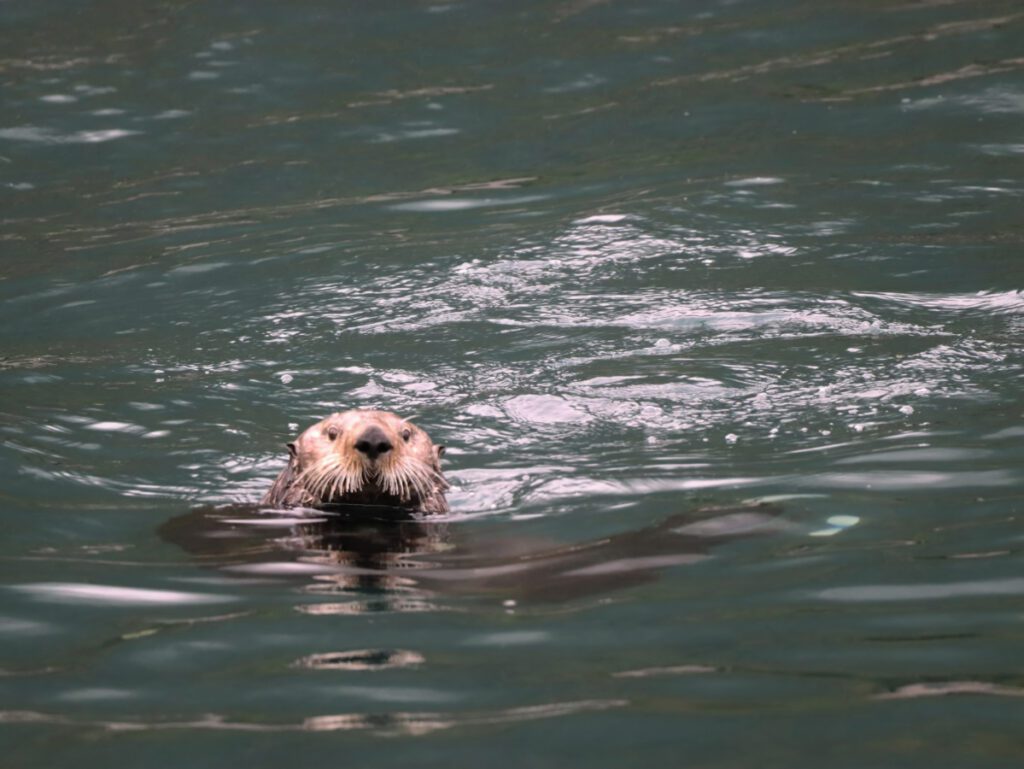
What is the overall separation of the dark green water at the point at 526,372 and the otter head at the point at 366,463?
0.66 feet

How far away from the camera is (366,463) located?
6.07m

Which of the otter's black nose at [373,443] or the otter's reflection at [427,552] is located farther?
the otter's black nose at [373,443]

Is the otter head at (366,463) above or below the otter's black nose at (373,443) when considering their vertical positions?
below

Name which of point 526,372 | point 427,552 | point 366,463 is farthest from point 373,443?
point 526,372

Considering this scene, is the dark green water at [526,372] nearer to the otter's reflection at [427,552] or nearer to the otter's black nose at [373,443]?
the otter's reflection at [427,552]

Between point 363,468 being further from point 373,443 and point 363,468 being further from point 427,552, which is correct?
point 427,552

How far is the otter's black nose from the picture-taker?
5980mm

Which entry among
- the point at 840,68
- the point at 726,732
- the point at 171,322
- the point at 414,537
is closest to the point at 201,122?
the point at 171,322

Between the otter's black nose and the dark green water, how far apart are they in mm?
346

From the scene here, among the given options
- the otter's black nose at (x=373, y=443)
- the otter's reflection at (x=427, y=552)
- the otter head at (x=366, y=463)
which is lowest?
the otter's reflection at (x=427, y=552)

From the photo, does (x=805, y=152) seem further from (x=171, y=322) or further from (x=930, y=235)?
(x=171, y=322)

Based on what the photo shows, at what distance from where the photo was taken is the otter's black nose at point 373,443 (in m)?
5.98

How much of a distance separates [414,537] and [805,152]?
7.41 meters

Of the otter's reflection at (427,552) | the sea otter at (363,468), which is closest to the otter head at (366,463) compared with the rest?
the sea otter at (363,468)
